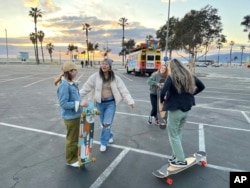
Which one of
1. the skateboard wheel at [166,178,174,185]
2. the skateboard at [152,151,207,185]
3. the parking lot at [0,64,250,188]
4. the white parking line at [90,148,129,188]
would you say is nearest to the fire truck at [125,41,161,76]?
the parking lot at [0,64,250,188]

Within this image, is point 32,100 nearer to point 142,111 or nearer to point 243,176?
point 142,111

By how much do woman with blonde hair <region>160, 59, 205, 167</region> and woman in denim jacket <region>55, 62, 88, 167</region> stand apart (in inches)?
49.9

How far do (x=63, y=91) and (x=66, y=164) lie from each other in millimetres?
1299

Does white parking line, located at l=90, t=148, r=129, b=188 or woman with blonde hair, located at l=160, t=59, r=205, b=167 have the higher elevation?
woman with blonde hair, located at l=160, t=59, r=205, b=167

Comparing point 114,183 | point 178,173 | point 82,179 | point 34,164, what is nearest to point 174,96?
point 178,173

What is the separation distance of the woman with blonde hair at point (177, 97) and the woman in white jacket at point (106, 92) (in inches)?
45.8

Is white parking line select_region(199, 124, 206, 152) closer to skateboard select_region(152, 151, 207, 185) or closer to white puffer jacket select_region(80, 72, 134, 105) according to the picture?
skateboard select_region(152, 151, 207, 185)

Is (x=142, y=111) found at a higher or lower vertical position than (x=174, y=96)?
lower

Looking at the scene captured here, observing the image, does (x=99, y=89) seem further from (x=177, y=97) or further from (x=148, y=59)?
(x=148, y=59)

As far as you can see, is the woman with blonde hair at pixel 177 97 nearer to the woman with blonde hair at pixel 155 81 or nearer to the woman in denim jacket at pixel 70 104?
the woman in denim jacket at pixel 70 104

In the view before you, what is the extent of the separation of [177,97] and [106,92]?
5.11 ft

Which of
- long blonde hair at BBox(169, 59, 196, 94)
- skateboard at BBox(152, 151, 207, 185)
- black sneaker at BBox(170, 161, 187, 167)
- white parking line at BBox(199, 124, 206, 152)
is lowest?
white parking line at BBox(199, 124, 206, 152)

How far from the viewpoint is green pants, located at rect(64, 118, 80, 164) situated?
398cm

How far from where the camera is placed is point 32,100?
1016cm
